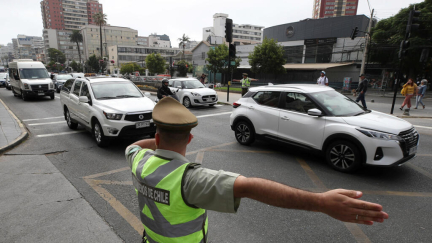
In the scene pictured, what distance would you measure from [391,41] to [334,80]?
949 cm

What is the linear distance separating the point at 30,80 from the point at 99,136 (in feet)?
44.0

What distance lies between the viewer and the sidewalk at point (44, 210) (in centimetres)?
310

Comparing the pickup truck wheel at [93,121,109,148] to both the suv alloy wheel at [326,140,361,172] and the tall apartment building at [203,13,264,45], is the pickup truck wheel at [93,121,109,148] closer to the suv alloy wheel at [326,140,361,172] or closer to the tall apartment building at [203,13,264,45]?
the suv alloy wheel at [326,140,361,172]

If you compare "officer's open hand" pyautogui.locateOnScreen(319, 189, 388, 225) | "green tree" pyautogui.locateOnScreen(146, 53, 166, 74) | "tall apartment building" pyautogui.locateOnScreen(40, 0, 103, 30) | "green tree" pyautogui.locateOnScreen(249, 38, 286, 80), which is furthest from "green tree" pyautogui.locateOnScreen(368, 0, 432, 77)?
"tall apartment building" pyautogui.locateOnScreen(40, 0, 103, 30)

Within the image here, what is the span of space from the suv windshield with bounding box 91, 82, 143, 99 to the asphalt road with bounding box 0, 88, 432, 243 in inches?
54.8

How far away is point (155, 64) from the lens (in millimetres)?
62812

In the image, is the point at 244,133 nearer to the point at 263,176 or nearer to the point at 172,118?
the point at 263,176

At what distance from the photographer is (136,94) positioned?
25.2ft

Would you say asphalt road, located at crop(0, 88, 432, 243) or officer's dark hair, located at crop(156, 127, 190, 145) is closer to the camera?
officer's dark hair, located at crop(156, 127, 190, 145)

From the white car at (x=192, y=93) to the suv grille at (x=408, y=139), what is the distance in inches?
390

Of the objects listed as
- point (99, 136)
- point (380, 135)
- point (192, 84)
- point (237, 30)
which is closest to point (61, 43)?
point (237, 30)

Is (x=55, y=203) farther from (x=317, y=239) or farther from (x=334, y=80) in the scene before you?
(x=334, y=80)

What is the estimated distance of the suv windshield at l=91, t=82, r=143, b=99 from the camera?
7.25 metres

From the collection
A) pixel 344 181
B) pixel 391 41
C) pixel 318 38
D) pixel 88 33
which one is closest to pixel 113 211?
pixel 344 181
